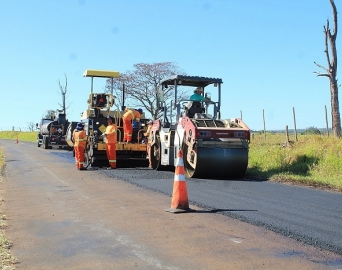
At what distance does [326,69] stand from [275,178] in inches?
383

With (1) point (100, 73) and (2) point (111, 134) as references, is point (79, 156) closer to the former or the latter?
(2) point (111, 134)

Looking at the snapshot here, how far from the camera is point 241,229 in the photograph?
653 centimetres

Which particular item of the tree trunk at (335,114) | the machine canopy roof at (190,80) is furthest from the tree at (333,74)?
the machine canopy roof at (190,80)

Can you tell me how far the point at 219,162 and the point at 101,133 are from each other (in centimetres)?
588

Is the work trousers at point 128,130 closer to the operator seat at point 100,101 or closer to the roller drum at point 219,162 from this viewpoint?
the operator seat at point 100,101

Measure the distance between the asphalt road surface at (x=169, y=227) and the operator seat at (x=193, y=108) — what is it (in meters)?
3.08

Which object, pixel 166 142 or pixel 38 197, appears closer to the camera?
pixel 38 197

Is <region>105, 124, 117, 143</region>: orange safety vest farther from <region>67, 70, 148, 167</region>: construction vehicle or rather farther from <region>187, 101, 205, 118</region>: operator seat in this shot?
<region>187, 101, 205, 118</region>: operator seat

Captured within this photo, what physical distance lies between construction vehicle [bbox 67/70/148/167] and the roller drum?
442 centimetres

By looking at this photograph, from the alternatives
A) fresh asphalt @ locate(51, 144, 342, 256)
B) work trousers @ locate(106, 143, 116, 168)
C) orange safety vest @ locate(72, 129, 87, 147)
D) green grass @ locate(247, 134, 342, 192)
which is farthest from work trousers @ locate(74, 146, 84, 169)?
green grass @ locate(247, 134, 342, 192)

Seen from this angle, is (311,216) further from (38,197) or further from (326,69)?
(326,69)

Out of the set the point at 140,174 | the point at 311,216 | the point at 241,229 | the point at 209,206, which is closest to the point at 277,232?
the point at 241,229

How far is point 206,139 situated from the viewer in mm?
12375

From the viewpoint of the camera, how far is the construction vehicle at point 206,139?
12375mm
